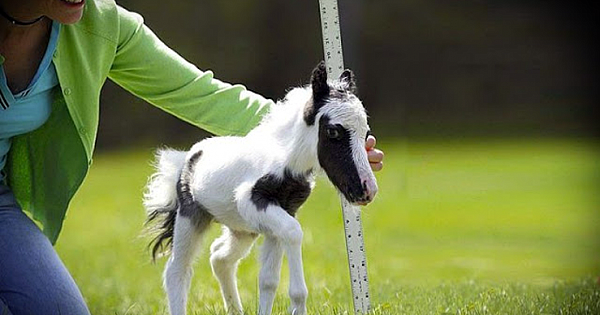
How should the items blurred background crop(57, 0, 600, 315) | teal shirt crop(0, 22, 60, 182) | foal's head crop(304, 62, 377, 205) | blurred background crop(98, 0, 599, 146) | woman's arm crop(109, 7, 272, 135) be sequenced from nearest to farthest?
foal's head crop(304, 62, 377, 205) < teal shirt crop(0, 22, 60, 182) < woman's arm crop(109, 7, 272, 135) < blurred background crop(57, 0, 600, 315) < blurred background crop(98, 0, 599, 146)

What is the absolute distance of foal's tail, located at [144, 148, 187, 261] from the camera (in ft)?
11.1

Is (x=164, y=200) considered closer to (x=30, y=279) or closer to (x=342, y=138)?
(x=30, y=279)

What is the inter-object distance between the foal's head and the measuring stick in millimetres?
414

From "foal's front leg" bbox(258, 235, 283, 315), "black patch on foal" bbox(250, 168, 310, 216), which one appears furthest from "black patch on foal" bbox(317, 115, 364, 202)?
"foal's front leg" bbox(258, 235, 283, 315)

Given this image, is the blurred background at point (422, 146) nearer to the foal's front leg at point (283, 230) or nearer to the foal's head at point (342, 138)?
the foal's front leg at point (283, 230)

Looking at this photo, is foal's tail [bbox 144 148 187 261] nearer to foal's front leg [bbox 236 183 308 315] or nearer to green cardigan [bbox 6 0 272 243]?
green cardigan [bbox 6 0 272 243]

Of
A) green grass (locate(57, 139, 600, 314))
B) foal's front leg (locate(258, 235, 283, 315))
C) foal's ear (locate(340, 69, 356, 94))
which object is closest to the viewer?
foal's ear (locate(340, 69, 356, 94))

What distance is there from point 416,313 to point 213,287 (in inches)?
60.3

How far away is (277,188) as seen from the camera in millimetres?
2895

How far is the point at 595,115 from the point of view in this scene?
496 inches

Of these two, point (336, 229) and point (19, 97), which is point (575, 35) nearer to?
point (336, 229)

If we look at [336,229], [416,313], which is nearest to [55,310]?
[416,313]

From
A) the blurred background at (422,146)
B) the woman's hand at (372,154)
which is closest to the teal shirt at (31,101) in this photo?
the woman's hand at (372,154)

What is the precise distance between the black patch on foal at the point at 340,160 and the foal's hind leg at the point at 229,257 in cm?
57
